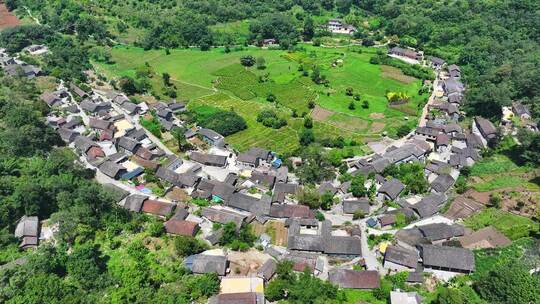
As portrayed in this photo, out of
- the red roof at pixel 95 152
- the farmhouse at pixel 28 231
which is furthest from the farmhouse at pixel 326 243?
the red roof at pixel 95 152

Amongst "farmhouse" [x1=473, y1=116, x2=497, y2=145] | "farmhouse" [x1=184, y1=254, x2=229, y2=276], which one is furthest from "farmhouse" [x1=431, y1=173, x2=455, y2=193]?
"farmhouse" [x1=184, y1=254, x2=229, y2=276]

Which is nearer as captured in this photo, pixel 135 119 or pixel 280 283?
pixel 280 283

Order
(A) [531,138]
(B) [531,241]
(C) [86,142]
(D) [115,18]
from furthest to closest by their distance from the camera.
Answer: (D) [115,18] → (C) [86,142] → (A) [531,138] → (B) [531,241]

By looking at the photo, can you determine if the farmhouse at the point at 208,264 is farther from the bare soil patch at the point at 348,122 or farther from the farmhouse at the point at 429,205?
the bare soil patch at the point at 348,122

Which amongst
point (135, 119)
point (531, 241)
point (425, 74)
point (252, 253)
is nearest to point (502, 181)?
point (531, 241)

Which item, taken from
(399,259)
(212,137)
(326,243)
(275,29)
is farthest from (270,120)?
(275,29)

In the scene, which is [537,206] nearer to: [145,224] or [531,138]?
[531,138]

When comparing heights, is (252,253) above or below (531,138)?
below

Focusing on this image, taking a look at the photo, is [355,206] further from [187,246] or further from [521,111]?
[521,111]
